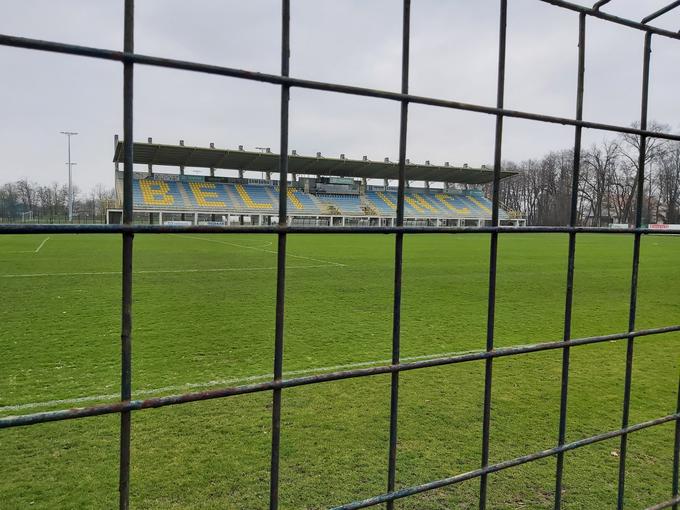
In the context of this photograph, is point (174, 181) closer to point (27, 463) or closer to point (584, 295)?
point (584, 295)

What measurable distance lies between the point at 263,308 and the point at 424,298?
2.66 metres

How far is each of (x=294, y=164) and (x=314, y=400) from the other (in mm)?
31417

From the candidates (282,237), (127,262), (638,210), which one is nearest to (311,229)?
(282,237)

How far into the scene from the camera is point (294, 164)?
112 ft

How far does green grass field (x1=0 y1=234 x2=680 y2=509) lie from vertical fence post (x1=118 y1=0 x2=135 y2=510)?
65.7 inches

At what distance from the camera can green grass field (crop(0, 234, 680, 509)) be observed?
251 centimetres

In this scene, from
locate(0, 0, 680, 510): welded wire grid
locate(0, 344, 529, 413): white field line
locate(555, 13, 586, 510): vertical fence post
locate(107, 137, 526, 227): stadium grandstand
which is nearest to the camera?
locate(0, 0, 680, 510): welded wire grid

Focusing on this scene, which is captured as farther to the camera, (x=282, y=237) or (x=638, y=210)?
(x=638, y=210)

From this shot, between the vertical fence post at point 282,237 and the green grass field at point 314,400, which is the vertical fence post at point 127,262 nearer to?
the vertical fence post at point 282,237

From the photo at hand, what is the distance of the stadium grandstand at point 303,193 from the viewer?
3294 centimetres

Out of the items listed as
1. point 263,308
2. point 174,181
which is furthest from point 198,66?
point 174,181

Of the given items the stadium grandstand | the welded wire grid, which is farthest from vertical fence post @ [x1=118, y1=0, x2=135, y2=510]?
the stadium grandstand

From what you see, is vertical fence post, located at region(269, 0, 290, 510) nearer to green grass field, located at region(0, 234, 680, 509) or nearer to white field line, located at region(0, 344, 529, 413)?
green grass field, located at region(0, 234, 680, 509)

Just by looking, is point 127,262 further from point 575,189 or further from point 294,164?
point 294,164
